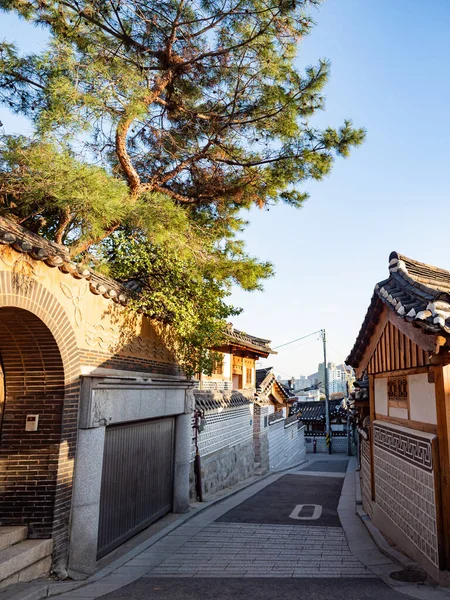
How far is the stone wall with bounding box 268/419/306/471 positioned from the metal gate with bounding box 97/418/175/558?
44.2 ft

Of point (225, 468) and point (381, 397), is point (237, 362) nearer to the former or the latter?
point (225, 468)

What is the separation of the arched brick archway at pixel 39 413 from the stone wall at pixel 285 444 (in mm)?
17856

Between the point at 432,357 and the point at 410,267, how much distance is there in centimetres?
311

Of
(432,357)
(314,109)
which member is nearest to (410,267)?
(432,357)

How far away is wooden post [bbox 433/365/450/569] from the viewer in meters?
5.61

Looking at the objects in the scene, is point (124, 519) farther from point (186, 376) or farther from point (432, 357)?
point (432, 357)

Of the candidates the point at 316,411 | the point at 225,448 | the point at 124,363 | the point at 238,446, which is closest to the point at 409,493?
the point at 124,363

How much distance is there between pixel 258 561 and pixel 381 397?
421 centimetres

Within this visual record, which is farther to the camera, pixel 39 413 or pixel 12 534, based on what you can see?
pixel 39 413

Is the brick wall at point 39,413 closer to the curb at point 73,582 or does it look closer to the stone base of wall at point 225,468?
the curb at point 73,582

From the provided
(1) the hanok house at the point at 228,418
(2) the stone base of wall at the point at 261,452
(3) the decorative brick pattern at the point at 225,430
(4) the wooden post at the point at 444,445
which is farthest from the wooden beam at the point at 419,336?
(2) the stone base of wall at the point at 261,452

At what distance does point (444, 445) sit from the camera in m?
5.70

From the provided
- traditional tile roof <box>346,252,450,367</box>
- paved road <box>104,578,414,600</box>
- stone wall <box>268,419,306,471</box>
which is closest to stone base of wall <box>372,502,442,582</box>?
paved road <box>104,578,414,600</box>

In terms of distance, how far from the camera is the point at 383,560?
292 inches
